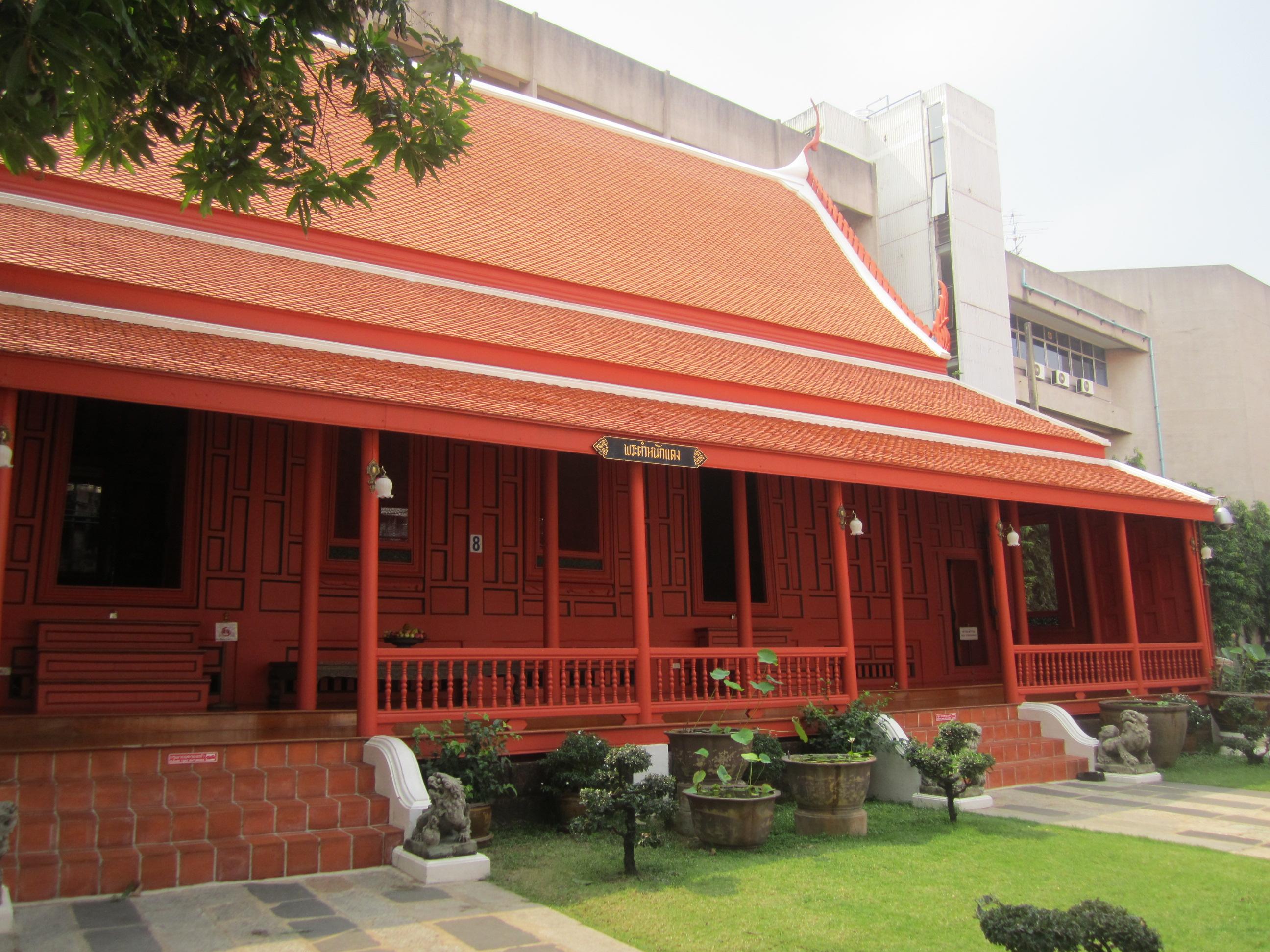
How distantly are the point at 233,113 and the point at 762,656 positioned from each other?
224 inches

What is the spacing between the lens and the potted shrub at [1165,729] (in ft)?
36.8

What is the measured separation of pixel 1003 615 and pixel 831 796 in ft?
16.2

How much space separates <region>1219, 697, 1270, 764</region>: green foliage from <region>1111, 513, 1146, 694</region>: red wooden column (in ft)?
3.30

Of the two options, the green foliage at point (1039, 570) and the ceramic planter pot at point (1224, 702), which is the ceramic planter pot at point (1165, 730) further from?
the green foliage at point (1039, 570)

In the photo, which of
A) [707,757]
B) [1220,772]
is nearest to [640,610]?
[707,757]

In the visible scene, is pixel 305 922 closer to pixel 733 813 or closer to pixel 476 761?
pixel 476 761

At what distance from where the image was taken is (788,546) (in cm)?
1405

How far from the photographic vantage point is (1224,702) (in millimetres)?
12672

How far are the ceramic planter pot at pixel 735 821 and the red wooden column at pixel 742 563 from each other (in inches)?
197

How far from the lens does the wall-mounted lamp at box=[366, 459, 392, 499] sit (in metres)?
8.05

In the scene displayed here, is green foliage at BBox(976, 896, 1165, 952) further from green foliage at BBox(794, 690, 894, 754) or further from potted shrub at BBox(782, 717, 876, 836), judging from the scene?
green foliage at BBox(794, 690, 894, 754)

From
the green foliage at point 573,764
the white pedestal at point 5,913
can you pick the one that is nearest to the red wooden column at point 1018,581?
the green foliage at point 573,764

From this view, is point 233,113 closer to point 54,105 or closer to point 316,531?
point 54,105

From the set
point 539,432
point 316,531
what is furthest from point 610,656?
point 316,531
